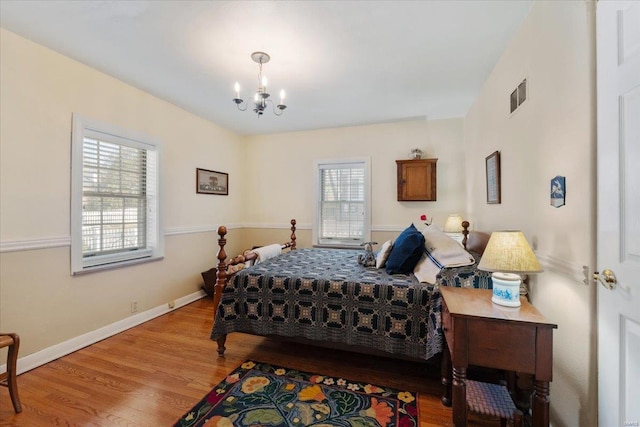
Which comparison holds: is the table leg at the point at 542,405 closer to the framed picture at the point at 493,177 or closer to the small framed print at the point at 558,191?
the small framed print at the point at 558,191

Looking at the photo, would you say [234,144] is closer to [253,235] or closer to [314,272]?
[253,235]

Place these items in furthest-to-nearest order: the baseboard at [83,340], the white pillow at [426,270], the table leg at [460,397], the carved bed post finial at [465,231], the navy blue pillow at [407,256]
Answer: the carved bed post finial at [465,231], the navy blue pillow at [407,256], the baseboard at [83,340], the white pillow at [426,270], the table leg at [460,397]

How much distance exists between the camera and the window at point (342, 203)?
14.1 feet

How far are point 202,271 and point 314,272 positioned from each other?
7.67 ft

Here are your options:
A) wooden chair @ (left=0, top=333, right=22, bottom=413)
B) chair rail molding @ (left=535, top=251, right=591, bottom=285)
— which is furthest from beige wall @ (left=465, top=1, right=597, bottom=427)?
wooden chair @ (left=0, top=333, right=22, bottom=413)

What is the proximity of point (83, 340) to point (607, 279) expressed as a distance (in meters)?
3.72

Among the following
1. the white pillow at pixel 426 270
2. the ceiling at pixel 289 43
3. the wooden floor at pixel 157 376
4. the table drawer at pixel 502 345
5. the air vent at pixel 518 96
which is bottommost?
the wooden floor at pixel 157 376

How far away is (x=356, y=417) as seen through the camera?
165 cm

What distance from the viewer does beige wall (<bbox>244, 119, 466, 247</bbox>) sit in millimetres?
3939

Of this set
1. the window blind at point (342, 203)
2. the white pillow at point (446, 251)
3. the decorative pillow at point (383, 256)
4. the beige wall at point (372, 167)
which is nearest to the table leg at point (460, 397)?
the white pillow at point (446, 251)

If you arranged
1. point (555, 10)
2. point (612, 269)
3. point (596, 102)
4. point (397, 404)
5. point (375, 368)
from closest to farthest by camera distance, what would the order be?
point (612, 269) < point (596, 102) < point (555, 10) < point (397, 404) < point (375, 368)

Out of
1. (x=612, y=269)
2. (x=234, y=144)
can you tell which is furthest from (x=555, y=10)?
(x=234, y=144)

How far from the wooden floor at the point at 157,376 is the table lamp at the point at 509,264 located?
2.85ft

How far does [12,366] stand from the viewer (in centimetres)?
164
